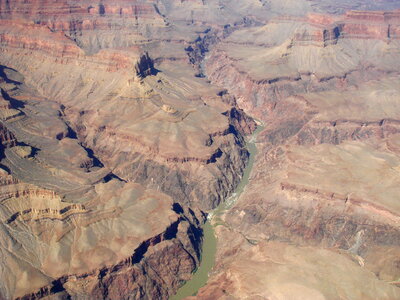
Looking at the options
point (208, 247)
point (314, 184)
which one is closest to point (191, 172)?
point (208, 247)

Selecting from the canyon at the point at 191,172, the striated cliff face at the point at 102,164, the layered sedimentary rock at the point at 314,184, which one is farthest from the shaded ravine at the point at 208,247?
the layered sedimentary rock at the point at 314,184

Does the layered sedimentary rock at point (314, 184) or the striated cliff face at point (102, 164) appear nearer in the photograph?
the layered sedimentary rock at point (314, 184)

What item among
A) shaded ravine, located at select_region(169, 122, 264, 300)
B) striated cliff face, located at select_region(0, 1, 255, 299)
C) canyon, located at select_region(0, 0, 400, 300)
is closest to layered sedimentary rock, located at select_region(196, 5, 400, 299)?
canyon, located at select_region(0, 0, 400, 300)

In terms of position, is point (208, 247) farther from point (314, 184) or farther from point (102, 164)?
point (102, 164)

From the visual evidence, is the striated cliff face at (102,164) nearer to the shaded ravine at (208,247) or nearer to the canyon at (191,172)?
the canyon at (191,172)

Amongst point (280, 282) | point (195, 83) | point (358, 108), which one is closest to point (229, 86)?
point (195, 83)

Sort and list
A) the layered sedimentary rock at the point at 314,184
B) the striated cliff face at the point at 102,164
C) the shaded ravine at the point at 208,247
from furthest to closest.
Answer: the shaded ravine at the point at 208,247 < the striated cliff face at the point at 102,164 < the layered sedimentary rock at the point at 314,184
